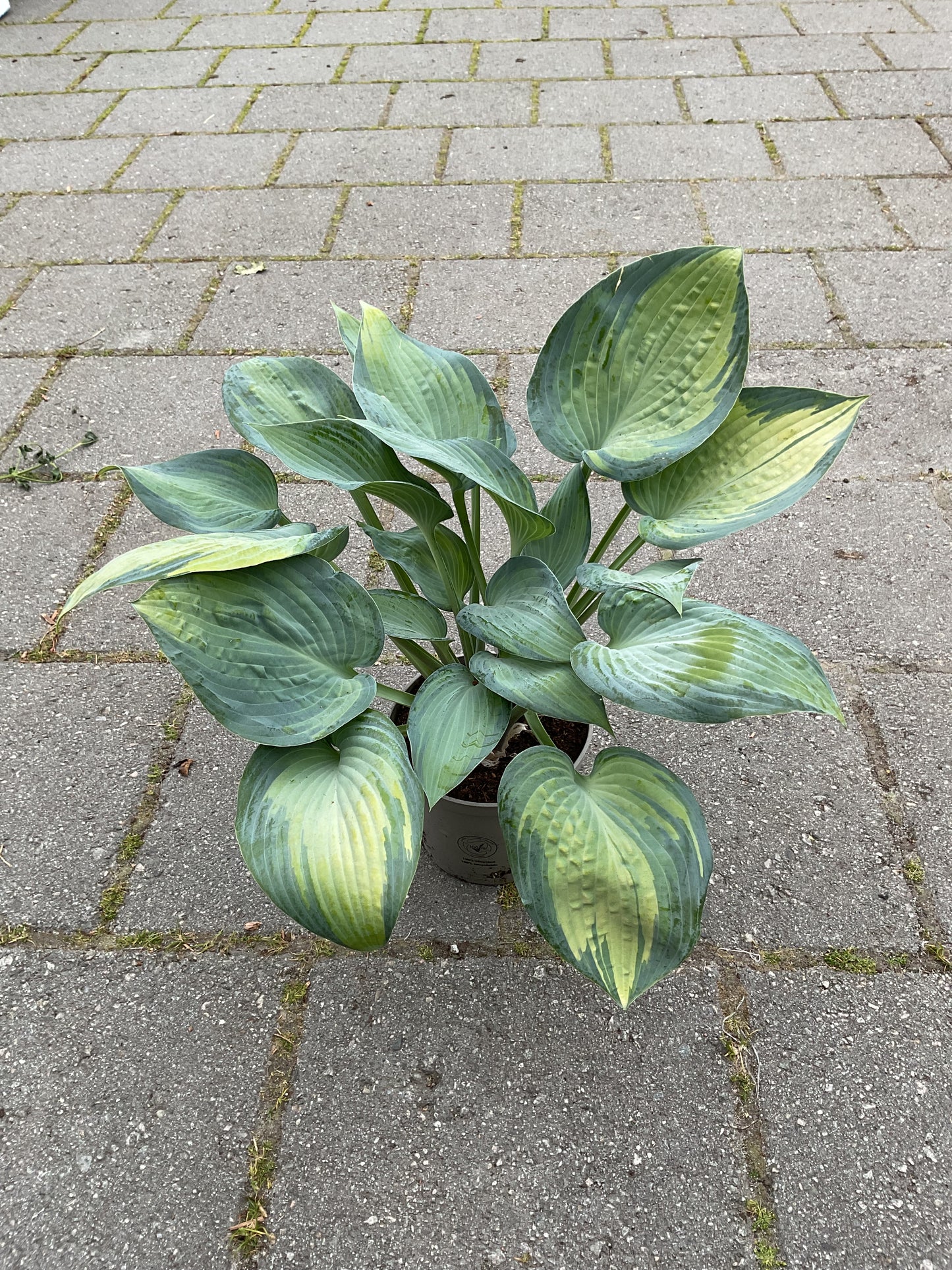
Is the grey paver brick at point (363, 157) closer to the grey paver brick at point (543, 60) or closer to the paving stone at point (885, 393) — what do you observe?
the grey paver brick at point (543, 60)

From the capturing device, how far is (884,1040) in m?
1.18

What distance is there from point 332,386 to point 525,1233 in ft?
3.28

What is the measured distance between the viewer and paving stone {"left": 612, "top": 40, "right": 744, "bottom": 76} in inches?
137

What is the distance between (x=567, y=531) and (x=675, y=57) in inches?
129

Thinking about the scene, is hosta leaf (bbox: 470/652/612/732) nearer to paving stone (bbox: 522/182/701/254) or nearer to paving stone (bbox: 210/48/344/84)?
paving stone (bbox: 522/182/701/254)

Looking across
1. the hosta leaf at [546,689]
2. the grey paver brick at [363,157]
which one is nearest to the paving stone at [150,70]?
the grey paver brick at [363,157]

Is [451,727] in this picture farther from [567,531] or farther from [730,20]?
[730,20]

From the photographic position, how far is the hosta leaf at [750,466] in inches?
39.3

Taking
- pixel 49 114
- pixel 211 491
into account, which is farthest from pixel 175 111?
pixel 211 491

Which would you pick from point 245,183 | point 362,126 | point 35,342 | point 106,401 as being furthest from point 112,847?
point 362,126

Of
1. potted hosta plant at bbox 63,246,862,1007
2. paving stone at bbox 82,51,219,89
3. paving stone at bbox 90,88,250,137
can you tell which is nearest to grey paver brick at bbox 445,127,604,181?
paving stone at bbox 90,88,250,137

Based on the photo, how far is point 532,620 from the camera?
980mm

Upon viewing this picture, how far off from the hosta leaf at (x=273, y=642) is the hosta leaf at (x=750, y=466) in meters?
0.35

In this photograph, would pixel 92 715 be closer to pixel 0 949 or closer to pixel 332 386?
pixel 0 949
